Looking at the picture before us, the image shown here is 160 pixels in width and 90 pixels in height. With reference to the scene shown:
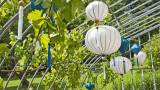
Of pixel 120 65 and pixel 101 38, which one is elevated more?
pixel 101 38

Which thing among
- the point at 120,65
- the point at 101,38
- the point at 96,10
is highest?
the point at 96,10

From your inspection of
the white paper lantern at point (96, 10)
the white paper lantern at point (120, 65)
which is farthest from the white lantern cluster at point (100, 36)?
the white paper lantern at point (120, 65)

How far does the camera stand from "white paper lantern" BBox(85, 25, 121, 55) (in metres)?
2.92

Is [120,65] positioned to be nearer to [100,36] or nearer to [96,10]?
[96,10]

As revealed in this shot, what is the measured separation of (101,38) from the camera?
297cm

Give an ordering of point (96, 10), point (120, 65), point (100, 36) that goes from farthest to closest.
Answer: point (120, 65)
point (96, 10)
point (100, 36)

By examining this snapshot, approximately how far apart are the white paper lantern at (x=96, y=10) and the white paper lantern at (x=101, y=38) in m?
0.19

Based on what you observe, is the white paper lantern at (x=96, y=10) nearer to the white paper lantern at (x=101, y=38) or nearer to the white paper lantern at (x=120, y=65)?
the white paper lantern at (x=101, y=38)

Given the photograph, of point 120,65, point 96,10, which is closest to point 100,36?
point 96,10

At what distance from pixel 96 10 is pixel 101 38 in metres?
0.30

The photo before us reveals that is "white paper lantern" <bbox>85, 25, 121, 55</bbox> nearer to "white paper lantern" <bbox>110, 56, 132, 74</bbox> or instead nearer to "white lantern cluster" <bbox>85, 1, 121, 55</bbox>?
"white lantern cluster" <bbox>85, 1, 121, 55</bbox>

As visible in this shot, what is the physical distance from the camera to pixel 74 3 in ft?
4.39

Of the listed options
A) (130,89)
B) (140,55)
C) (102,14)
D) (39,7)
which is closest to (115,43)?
(102,14)

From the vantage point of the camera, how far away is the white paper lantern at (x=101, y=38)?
9.59ft
